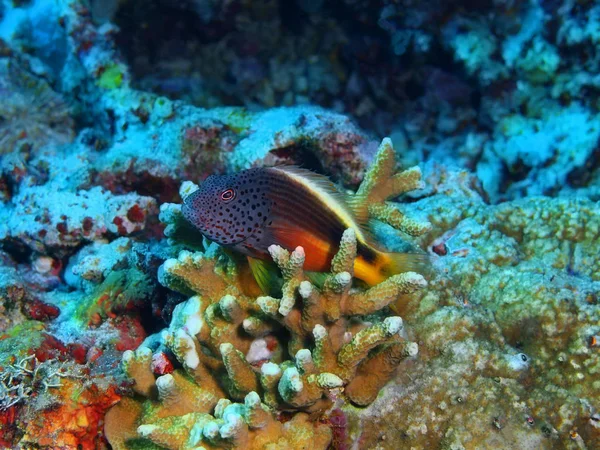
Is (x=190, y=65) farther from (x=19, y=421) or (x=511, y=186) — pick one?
(x=19, y=421)

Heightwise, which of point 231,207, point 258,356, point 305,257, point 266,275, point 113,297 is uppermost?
point 231,207

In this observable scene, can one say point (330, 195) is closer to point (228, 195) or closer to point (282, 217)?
point (282, 217)

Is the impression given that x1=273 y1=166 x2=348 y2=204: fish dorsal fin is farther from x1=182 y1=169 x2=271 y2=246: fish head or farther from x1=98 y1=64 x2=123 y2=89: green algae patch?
x1=98 y1=64 x2=123 y2=89: green algae patch

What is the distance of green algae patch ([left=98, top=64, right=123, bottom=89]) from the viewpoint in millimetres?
6340

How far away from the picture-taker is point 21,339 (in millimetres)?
3234

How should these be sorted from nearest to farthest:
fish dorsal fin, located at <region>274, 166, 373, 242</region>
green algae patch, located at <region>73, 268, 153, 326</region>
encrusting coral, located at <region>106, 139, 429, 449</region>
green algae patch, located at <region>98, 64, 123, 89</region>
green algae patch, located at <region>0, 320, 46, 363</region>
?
encrusting coral, located at <region>106, 139, 429, 449</region>, fish dorsal fin, located at <region>274, 166, 373, 242</region>, green algae patch, located at <region>0, 320, 46, 363</region>, green algae patch, located at <region>73, 268, 153, 326</region>, green algae patch, located at <region>98, 64, 123, 89</region>

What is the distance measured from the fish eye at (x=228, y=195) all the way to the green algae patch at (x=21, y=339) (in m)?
1.69

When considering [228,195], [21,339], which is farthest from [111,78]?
[228,195]

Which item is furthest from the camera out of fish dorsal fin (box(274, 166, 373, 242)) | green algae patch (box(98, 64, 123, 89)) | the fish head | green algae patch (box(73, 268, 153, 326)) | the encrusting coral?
green algae patch (box(98, 64, 123, 89))

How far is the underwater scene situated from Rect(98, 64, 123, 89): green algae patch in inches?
1.4

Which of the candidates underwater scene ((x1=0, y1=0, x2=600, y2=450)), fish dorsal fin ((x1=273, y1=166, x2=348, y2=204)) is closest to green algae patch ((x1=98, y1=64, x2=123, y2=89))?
underwater scene ((x1=0, y1=0, x2=600, y2=450))

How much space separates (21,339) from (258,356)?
166 centimetres

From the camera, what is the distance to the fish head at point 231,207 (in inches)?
106

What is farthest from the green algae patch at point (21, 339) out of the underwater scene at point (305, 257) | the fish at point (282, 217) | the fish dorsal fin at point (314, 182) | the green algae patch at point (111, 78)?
the green algae patch at point (111, 78)
